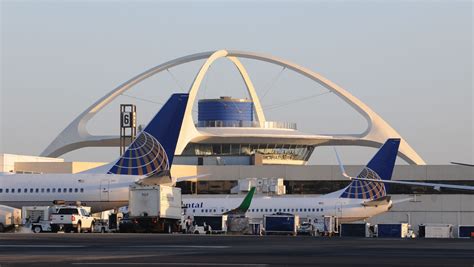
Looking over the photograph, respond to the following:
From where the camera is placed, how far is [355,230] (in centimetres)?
8519

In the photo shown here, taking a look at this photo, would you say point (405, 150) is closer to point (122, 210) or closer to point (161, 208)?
point (122, 210)

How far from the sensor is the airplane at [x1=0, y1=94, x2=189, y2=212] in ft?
239

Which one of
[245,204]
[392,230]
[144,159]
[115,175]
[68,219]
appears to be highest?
[144,159]

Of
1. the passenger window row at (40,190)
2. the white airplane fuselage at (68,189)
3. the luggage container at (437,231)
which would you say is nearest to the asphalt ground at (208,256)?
the white airplane fuselage at (68,189)

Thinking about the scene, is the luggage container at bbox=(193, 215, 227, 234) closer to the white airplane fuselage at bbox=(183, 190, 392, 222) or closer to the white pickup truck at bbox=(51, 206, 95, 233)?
the white airplane fuselage at bbox=(183, 190, 392, 222)

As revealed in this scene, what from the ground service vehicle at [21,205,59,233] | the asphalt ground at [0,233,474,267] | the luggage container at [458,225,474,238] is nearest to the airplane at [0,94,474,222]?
the ground service vehicle at [21,205,59,233]

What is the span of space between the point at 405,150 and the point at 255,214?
5368 centimetres

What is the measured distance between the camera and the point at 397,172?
11650cm

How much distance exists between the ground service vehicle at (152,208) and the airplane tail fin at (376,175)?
68.8ft

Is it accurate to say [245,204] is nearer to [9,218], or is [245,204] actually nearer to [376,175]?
[376,175]

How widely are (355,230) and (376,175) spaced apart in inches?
325

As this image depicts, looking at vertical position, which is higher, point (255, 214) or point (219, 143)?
point (219, 143)

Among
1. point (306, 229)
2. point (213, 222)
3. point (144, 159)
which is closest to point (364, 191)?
point (306, 229)

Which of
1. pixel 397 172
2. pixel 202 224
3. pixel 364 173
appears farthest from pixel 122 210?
pixel 397 172
